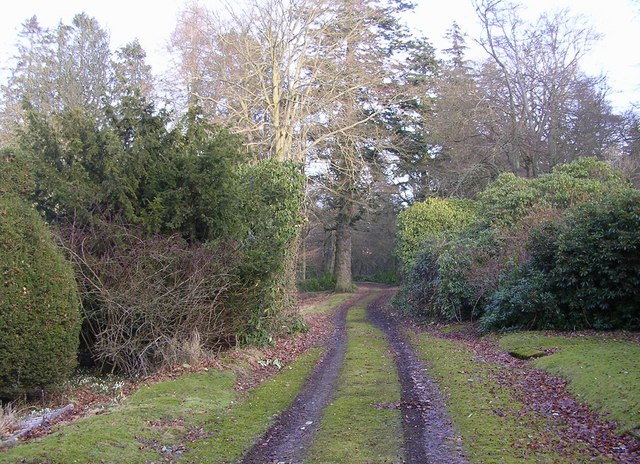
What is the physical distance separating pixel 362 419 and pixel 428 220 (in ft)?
77.0

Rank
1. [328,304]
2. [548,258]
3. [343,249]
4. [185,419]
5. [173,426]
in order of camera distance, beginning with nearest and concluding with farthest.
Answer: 1. [173,426]
2. [185,419]
3. [548,258]
4. [328,304]
5. [343,249]

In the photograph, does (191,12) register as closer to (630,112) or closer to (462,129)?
(462,129)

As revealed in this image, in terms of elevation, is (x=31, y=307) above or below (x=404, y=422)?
above

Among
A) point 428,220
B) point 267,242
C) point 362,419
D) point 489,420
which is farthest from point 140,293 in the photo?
point 428,220

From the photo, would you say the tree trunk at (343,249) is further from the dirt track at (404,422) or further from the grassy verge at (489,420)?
the grassy verge at (489,420)

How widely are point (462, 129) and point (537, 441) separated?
88.0 feet

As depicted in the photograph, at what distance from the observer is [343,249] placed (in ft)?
126

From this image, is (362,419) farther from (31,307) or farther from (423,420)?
(31,307)

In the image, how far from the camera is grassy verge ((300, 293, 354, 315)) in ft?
92.8

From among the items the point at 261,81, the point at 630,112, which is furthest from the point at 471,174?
the point at 261,81

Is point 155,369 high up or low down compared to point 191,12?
down

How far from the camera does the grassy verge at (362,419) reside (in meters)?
6.56

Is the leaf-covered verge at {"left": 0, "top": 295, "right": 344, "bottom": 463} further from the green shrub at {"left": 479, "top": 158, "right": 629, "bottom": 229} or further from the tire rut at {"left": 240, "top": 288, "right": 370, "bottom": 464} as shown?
the green shrub at {"left": 479, "top": 158, "right": 629, "bottom": 229}

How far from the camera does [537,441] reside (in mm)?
6801
